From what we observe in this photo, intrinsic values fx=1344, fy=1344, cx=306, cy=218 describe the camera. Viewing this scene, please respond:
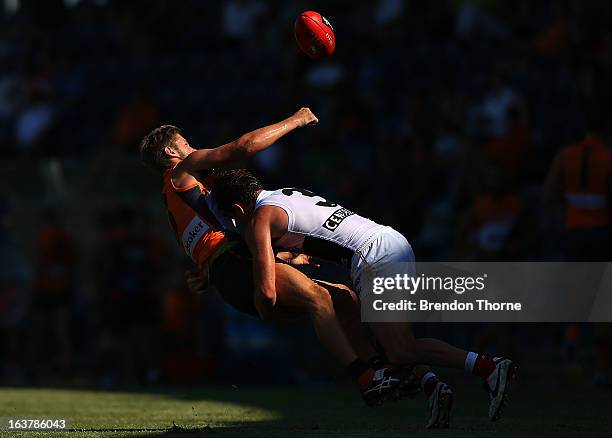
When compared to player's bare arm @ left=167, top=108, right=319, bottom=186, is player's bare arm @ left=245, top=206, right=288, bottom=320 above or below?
below

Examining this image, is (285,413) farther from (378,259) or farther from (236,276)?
(378,259)

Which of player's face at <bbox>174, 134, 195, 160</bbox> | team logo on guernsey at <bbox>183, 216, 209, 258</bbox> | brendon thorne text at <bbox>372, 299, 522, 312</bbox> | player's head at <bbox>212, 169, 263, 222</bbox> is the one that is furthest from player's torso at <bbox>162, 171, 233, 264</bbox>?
brendon thorne text at <bbox>372, 299, 522, 312</bbox>

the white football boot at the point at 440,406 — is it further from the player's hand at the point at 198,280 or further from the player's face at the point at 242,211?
the player's hand at the point at 198,280

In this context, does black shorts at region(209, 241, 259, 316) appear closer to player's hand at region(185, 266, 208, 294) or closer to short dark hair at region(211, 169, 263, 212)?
short dark hair at region(211, 169, 263, 212)

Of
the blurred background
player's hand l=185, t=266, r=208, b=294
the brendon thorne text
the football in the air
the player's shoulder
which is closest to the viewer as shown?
the player's shoulder

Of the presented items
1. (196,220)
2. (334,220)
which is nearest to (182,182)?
(196,220)

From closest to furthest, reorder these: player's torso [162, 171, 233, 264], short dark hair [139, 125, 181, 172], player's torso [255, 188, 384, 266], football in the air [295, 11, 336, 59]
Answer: player's torso [255, 188, 384, 266] → player's torso [162, 171, 233, 264] → short dark hair [139, 125, 181, 172] → football in the air [295, 11, 336, 59]

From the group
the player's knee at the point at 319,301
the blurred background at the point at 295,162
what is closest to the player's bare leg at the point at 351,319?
the player's knee at the point at 319,301

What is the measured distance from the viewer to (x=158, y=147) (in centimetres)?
986

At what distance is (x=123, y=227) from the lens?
53.4 ft

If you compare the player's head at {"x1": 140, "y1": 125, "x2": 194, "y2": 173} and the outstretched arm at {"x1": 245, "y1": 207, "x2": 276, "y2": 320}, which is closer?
the outstretched arm at {"x1": 245, "y1": 207, "x2": 276, "y2": 320}

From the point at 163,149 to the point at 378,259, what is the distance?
194 centimetres

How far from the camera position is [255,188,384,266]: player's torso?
8891mm

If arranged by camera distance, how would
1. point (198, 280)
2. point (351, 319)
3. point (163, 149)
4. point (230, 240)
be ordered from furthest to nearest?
point (163, 149), point (198, 280), point (230, 240), point (351, 319)
